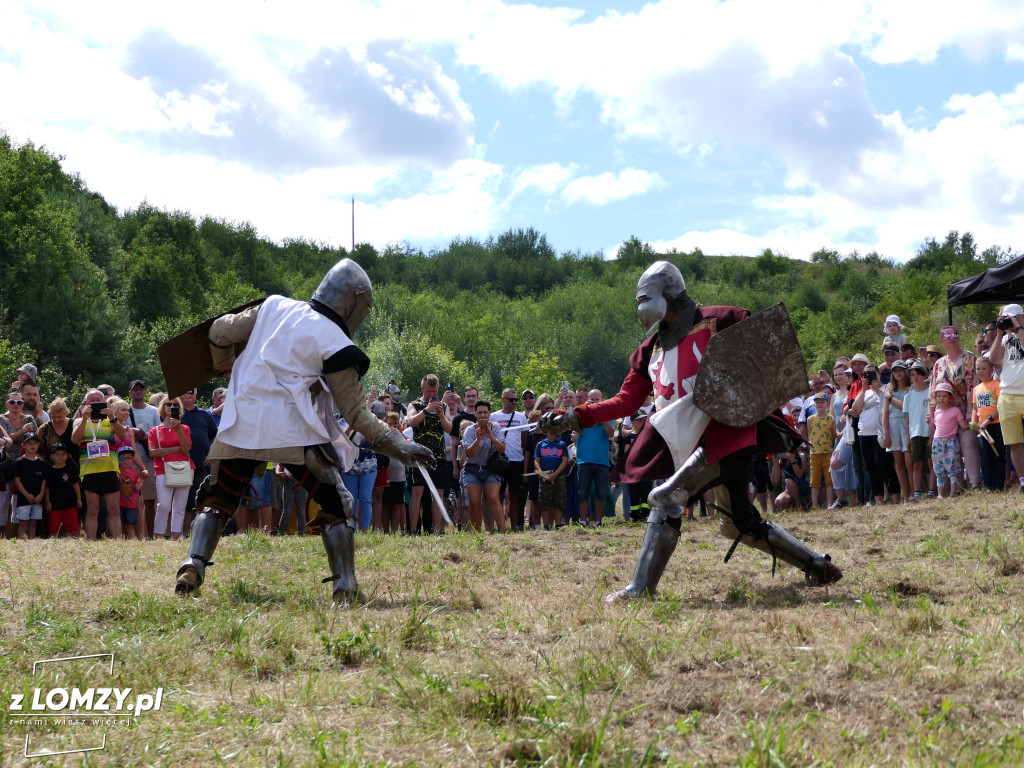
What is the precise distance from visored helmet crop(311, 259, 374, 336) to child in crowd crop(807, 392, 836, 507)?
712 centimetres

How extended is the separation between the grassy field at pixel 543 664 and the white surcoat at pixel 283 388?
0.83 m

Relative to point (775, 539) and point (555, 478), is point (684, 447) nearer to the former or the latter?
point (775, 539)

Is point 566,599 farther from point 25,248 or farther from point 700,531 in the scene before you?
point 25,248

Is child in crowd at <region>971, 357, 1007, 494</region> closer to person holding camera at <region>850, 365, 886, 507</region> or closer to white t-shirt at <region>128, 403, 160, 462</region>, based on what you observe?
person holding camera at <region>850, 365, 886, 507</region>

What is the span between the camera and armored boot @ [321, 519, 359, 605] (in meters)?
5.17

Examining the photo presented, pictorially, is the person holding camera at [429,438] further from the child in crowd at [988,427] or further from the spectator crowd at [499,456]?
the child in crowd at [988,427]

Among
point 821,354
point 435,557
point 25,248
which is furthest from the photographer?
point 821,354

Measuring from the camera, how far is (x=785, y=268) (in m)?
88.2

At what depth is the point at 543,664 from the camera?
3.49 metres

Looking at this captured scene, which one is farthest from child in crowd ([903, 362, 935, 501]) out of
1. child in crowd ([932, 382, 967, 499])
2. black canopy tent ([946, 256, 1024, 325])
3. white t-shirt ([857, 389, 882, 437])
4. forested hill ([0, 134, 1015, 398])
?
forested hill ([0, 134, 1015, 398])

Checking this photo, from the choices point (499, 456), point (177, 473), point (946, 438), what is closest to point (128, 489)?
point (177, 473)

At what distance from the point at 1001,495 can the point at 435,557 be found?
568cm

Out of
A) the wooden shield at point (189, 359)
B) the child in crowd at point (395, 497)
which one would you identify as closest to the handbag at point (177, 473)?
the child in crowd at point (395, 497)

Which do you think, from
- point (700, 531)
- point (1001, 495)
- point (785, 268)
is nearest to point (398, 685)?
point (700, 531)
